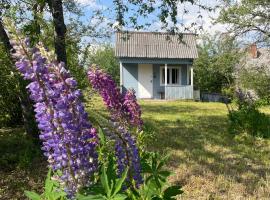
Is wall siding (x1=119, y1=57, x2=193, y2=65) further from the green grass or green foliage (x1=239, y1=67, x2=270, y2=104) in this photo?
the green grass

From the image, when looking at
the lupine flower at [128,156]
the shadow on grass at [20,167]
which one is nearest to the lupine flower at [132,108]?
the lupine flower at [128,156]

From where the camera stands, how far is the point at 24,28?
6312mm

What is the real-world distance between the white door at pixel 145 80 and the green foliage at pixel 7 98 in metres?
17.1

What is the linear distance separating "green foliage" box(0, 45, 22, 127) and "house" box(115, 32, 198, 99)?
16.4 meters

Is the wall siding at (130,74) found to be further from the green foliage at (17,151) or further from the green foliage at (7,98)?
the green foliage at (17,151)

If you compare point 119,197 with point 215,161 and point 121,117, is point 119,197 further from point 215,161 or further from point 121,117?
point 215,161

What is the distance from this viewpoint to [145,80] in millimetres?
27078

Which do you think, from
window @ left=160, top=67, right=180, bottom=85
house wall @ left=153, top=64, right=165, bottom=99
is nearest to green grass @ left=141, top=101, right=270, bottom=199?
house wall @ left=153, top=64, right=165, bottom=99

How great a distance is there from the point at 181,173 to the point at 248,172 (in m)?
0.97

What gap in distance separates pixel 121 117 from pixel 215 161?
12.0 ft

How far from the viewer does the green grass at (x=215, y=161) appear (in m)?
5.08

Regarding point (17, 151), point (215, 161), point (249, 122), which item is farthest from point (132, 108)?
point (249, 122)

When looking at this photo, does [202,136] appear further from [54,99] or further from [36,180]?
[54,99]

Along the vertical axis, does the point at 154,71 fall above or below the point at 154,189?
above
